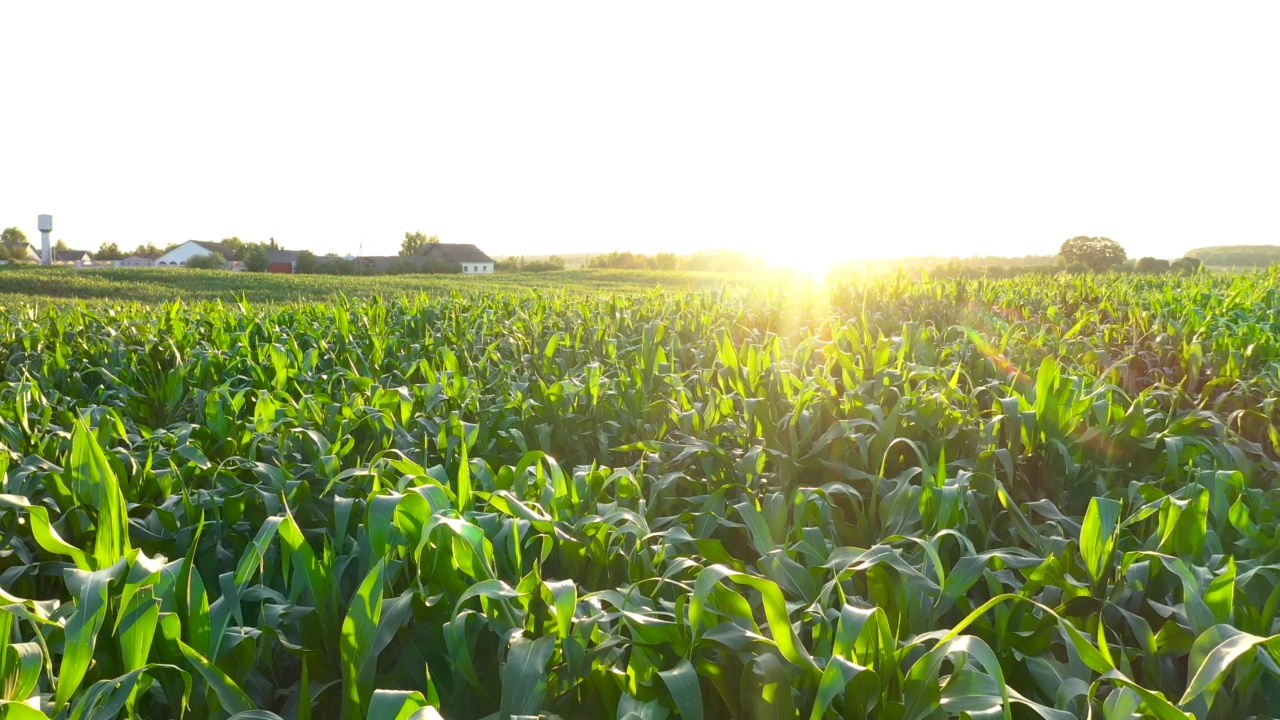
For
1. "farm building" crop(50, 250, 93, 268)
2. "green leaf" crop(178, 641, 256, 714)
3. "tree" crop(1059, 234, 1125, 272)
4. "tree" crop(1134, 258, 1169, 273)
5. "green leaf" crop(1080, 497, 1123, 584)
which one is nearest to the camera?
"green leaf" crop(178, 641, 256, 714)

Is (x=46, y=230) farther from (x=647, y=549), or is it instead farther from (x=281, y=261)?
(x=647, y=549)

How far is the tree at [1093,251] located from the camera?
44656mm

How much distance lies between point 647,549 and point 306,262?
6487 cm

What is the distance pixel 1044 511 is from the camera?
226 cm

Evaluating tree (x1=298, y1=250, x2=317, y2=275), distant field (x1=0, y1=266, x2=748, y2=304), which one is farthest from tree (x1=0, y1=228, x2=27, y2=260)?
distant field (x1=0, y1=266, x2=748, y2=304)

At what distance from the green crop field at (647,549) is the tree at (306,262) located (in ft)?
198

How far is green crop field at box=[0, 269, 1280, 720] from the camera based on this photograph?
1225 mm

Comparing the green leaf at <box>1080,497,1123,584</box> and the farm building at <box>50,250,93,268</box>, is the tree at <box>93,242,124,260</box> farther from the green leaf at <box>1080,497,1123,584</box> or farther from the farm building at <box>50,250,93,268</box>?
the green leaf at <box>1080,497,1123,584</box>

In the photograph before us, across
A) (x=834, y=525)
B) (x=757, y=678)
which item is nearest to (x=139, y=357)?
(x=834, y=525)

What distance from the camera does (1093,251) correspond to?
4609 centimetres

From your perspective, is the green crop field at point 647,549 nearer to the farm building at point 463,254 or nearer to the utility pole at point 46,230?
the utility pole at point 46,230

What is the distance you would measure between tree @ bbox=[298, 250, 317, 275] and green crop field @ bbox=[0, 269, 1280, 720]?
60.4 meters

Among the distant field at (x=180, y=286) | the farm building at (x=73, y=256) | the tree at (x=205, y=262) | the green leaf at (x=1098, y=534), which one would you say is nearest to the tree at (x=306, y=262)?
the tree at (x=205, y=262)

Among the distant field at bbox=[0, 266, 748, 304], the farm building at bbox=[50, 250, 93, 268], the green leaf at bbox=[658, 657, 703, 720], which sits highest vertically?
the farm building at bbox=[50, 250, 93, 268]
